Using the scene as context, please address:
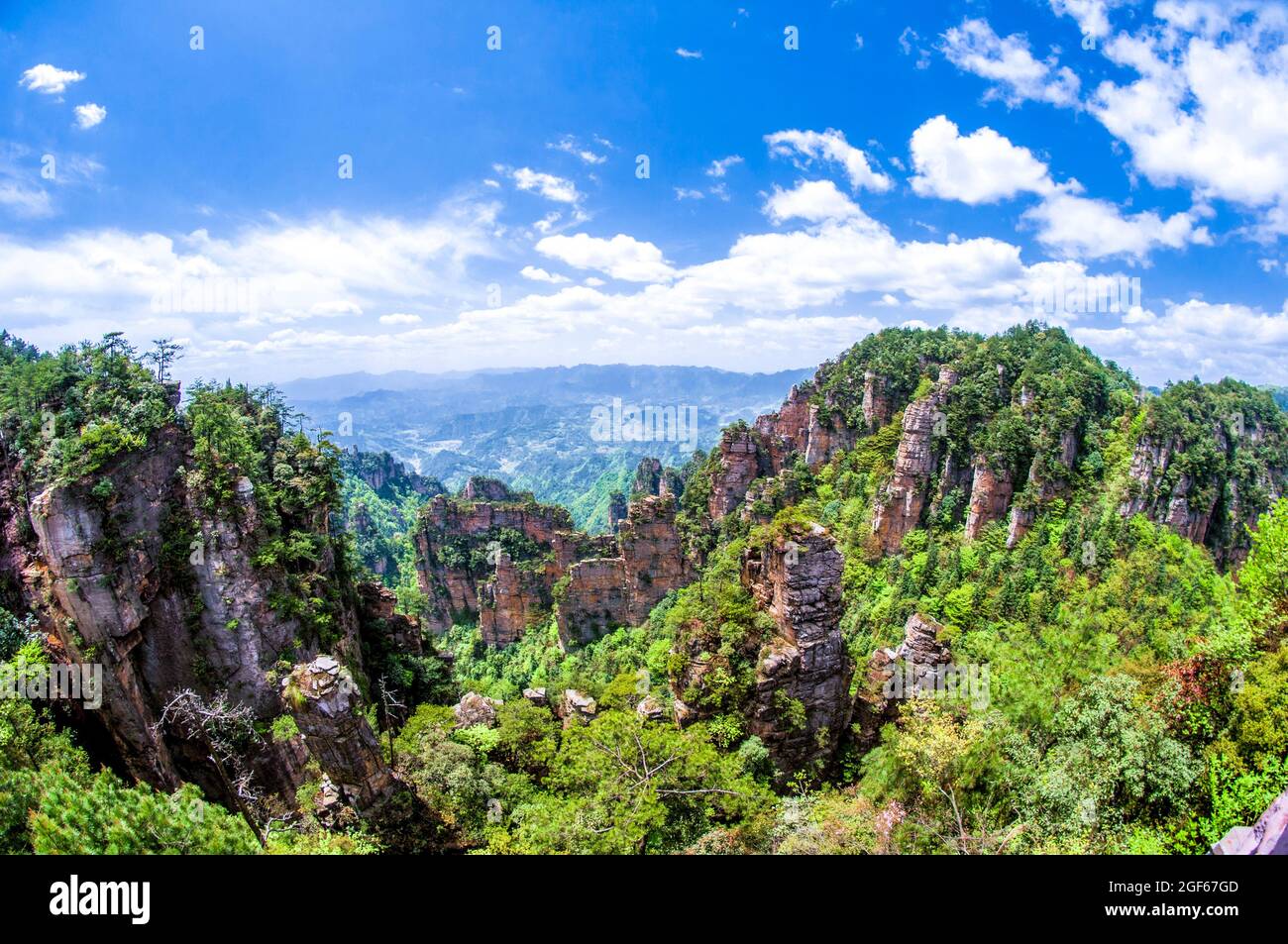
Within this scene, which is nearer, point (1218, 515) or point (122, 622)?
point (122, 622)

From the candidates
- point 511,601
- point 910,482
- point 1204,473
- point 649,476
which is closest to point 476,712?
point 511,601

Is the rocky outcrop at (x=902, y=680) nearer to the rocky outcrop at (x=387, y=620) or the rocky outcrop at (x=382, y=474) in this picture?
the rocky outcrop at (x=387, y=620)

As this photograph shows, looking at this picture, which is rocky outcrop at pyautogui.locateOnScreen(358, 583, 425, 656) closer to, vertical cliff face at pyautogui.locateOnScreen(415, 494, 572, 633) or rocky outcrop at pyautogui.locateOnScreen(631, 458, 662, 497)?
vertical cliff face at pyautogui.locateOnScreen(415, 494, 572, 633)

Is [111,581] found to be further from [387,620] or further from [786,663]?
[786,663]

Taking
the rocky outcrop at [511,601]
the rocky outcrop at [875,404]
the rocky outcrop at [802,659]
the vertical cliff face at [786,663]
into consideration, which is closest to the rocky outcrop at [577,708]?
the vertical cliff face at [786,663]
